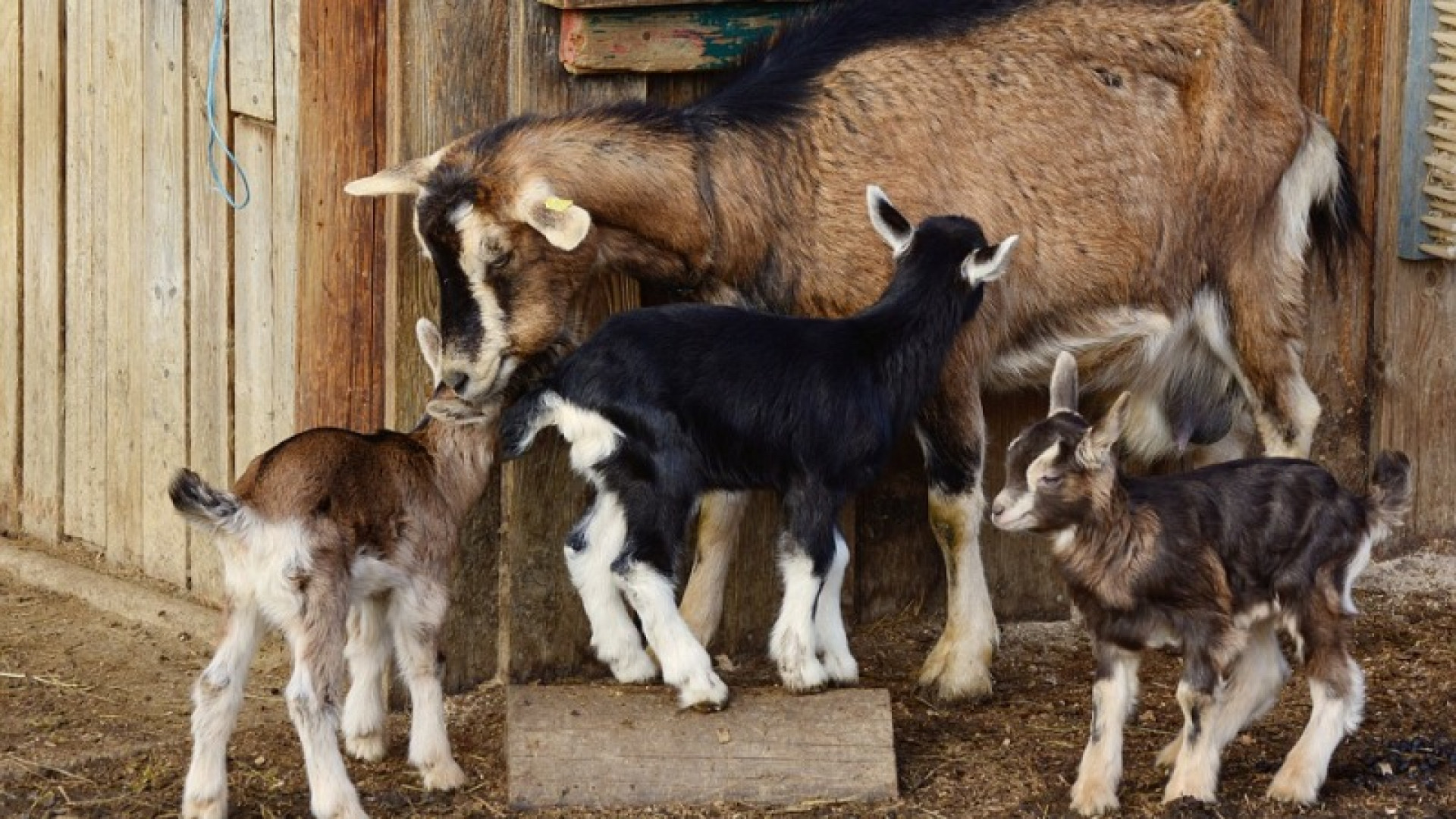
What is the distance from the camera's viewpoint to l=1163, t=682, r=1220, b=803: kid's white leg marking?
579cm

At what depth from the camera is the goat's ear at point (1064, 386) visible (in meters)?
5.95

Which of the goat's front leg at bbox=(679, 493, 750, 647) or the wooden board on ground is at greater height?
the goat's front leg at bbox=(679, 493, 750, 647)

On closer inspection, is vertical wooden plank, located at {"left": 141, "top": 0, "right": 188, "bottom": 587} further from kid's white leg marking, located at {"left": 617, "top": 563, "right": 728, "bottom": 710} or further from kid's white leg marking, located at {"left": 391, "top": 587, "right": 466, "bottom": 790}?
kid's white leg marking, located at {"left": 617, "top": 563, "right": 728, "bottom": 710}

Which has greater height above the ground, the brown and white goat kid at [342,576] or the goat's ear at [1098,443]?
the goat's ear at [1098,443]

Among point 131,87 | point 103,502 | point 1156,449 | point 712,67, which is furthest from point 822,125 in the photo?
point 103,502

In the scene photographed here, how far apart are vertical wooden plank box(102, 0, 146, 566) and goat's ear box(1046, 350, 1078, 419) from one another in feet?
11.3

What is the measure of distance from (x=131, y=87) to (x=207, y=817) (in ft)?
9.98

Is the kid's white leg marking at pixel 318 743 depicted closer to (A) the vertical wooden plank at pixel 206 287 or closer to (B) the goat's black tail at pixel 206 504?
(B) the goat's black tail at pixel 206 504

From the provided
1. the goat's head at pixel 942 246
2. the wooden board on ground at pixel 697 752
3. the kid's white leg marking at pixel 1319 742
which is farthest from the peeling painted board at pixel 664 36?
the kid's white leg marking at pixel 1319 742

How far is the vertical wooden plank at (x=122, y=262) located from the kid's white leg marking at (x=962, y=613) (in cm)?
289

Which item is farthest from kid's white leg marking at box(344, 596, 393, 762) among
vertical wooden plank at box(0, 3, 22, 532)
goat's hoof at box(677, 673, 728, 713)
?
vertical wooden plank at box(0, 3, 22, 532)

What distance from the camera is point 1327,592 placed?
19.3 feet

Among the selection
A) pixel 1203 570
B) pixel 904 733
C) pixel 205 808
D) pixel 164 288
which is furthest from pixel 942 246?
pixel 164 288

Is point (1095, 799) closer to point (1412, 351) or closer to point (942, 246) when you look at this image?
point (942, 246)
